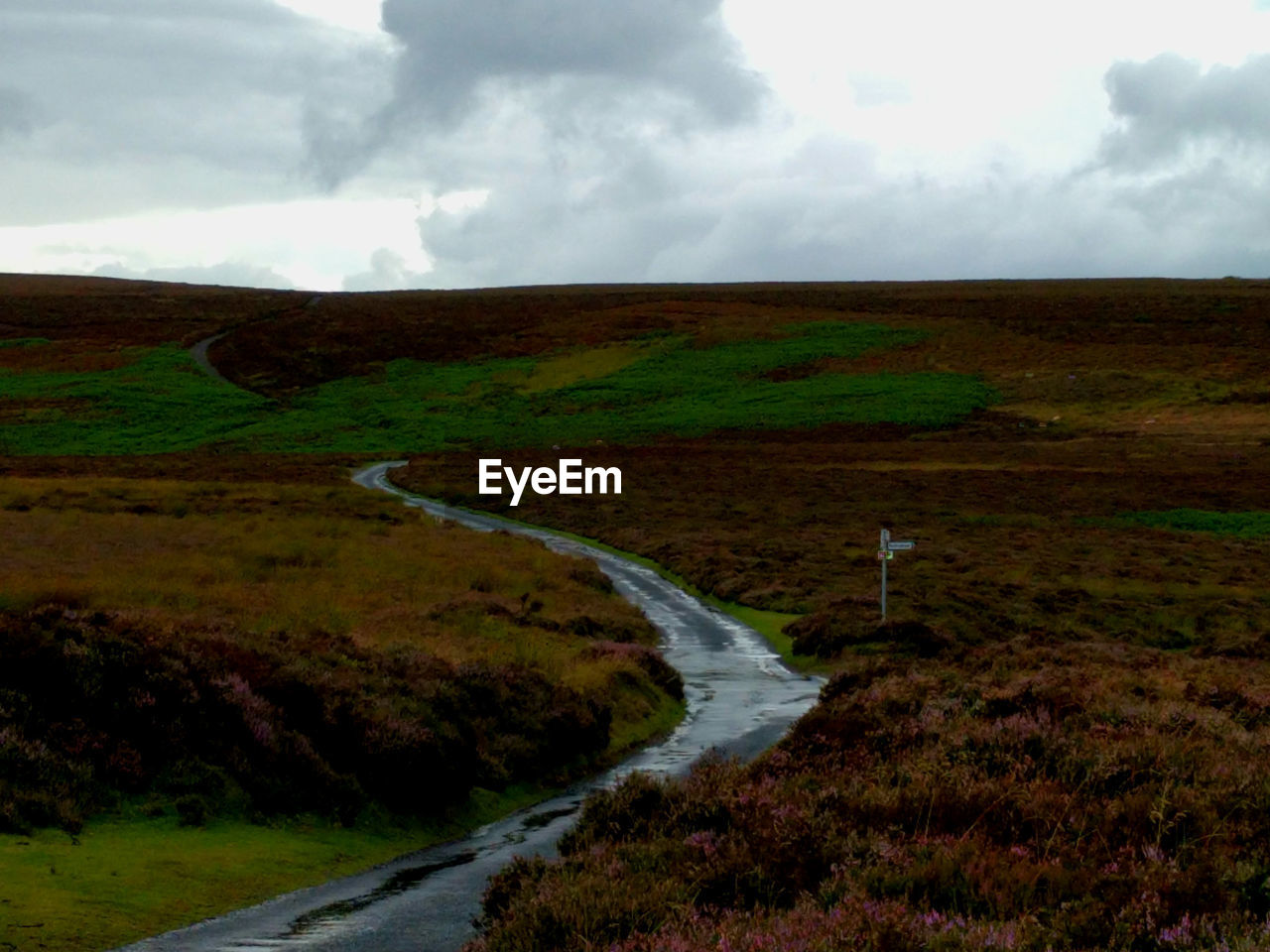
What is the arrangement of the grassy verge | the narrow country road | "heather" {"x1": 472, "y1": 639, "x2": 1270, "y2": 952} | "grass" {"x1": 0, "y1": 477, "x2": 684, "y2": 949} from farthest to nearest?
1. the grassy verge
2. "grass" {"x1": 0, "y1": 477, "x2": 684, "y2": 949}
3. the narrow country road
4. "heather" {"x1": 472, "y1": 639, "x2": 1270, "y2": 952}

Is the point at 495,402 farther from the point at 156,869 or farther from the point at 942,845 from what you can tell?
the point at 942,845

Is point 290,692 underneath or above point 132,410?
above

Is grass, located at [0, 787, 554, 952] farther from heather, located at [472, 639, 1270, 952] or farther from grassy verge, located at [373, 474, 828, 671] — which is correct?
grassy verge, located at [373, 474, 828, 671]

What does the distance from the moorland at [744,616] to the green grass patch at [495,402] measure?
2.11 ft

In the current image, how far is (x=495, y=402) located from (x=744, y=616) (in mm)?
82444

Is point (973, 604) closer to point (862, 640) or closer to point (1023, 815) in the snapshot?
point (862, 640)

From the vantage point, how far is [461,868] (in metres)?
13.7

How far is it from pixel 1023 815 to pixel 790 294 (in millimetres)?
182848

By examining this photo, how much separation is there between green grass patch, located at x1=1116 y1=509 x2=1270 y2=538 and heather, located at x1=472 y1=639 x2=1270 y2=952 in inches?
1896

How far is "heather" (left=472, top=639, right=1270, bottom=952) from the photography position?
791cm

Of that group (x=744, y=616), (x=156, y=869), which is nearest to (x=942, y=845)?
(x=156, y=869)

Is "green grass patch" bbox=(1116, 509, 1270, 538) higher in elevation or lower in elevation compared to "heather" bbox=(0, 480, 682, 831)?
lower

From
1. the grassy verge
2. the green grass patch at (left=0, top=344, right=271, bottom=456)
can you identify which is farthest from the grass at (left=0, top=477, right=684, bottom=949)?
the green grass patch at (left=0, top=344, right=271, bottom=456)

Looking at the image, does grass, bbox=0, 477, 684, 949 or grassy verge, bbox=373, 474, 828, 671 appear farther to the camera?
grassy verge, bbox=373, 474, 828, 671
